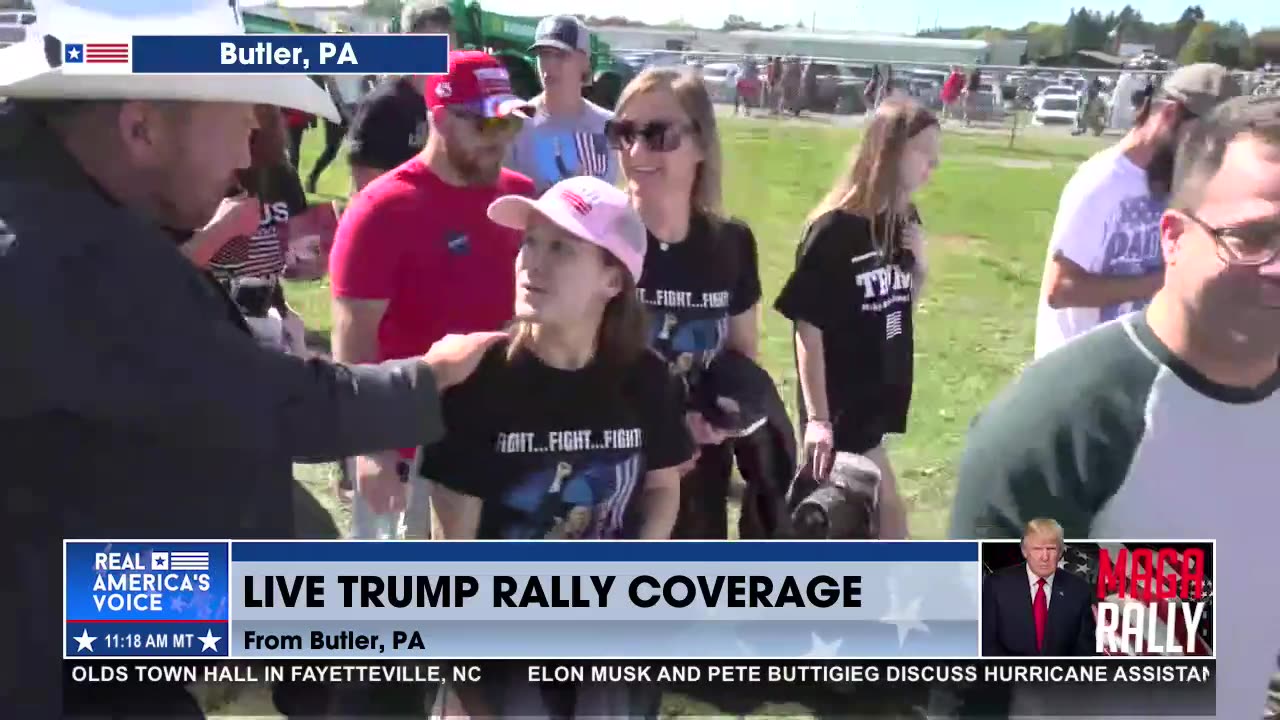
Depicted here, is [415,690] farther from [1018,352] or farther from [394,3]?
[1018,352]

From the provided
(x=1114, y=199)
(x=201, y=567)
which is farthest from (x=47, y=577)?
(x=1114, y=199)

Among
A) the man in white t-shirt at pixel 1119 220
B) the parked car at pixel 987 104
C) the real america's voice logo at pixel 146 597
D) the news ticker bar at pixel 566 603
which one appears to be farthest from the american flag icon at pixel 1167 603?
the real america's voice logo at pixel 146 597

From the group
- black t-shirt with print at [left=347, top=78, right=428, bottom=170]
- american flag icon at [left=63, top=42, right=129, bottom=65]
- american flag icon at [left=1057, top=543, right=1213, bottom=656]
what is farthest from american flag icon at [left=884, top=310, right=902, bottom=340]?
american flag icon at [left=63, top=42, right=129, bottom=65]

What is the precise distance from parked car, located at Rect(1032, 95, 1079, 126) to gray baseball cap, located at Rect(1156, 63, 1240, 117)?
6.4 inches

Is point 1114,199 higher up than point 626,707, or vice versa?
point 1114,199

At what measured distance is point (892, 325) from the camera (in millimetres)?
2318

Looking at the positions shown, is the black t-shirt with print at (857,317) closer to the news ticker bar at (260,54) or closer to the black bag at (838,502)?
the black bag at (838,502)

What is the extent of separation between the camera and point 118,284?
1381 mm

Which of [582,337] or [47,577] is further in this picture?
[582,337]

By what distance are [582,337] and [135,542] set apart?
666 millimetres

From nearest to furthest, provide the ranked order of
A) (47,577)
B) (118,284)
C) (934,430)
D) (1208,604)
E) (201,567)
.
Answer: (118,284)
(47,577)
(201,567)
(1208,604)
(934,430)

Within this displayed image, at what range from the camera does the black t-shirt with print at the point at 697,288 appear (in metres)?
2.04

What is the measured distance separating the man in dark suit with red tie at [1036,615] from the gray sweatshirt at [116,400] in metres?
0.90

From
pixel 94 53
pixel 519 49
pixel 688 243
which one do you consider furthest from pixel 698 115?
pixel 94 53
